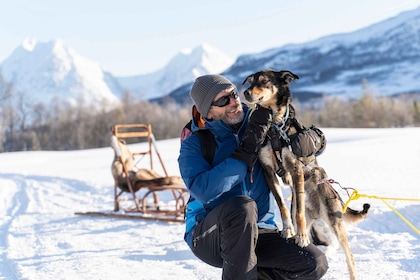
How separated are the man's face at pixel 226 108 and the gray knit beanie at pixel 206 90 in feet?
0.08

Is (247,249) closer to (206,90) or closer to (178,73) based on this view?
(206,90)

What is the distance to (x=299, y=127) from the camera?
2.80 m

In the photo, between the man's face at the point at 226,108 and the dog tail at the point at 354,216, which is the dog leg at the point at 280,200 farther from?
the dog tail at the point at 354,216

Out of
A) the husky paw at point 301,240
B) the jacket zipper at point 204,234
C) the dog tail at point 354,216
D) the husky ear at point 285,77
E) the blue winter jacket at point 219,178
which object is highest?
the husky ear at point 285,77

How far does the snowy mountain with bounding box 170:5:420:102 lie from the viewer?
127944 millimetres

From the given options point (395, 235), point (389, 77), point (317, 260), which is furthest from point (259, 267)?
point (389, 77)

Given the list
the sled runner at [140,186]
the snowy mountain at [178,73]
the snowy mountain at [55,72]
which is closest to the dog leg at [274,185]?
the sled runner at [140,186]

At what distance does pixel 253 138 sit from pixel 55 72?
179 metres

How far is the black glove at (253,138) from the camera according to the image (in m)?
2.30

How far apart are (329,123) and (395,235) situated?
4937cm

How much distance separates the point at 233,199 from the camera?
228cm

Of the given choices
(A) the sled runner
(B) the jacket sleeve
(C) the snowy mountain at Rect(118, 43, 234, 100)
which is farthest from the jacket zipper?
(C) the snowy mountain at Rect(118, 43, 234, 100)

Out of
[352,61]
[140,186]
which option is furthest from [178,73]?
[140,186]

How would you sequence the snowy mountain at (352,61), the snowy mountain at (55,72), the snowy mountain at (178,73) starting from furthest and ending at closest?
1. the snowy mountain at (178,73)
2. the snowy mountain at (55,72)
3. the snowy mountain at (352,61)
